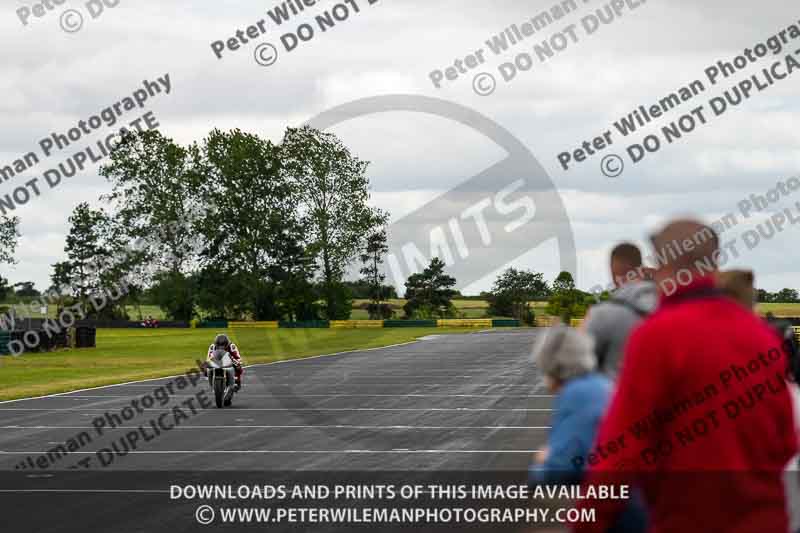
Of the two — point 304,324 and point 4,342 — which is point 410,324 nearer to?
point 304,324

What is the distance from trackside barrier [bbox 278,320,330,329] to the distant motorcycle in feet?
209

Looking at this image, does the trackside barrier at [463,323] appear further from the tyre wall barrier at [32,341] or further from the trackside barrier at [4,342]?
the trackside barrier at [4,342]

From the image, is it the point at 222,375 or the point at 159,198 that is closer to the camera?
the point at 222,375

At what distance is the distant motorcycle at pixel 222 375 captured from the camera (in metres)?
24.2

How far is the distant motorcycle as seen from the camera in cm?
2422

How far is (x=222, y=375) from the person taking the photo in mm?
24656

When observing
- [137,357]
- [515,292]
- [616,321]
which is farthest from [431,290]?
[616,321]

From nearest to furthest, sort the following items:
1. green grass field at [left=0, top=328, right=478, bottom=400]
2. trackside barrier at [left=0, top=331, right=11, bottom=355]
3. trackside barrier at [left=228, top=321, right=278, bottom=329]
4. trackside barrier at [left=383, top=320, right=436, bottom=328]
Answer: green grass field at [left=0, top=328, right=478, bottom=400] < trackside barrier at [left=0, top=331, right=11, bottom=355] < trackside barrier at [left=228, top=321, right=278, bottom=329] < trackside barrier at [left=383, top=320, right=436, bottom=328]

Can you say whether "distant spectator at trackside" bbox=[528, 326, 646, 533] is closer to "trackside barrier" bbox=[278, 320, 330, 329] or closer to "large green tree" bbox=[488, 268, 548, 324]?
"trackside barrier" bbox=[278, 320, 330, 329]

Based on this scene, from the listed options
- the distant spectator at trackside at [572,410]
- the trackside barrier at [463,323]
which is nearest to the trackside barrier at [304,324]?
the trackside barrier at [463,323]

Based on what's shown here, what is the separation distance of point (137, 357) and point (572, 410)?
4846cm

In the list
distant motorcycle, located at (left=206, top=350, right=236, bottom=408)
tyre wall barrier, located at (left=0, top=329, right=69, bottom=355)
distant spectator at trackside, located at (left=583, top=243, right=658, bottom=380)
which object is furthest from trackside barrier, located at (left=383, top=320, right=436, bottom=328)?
distant spectator at trackside, located at (left=583, top=243, right=658, bottom=380)

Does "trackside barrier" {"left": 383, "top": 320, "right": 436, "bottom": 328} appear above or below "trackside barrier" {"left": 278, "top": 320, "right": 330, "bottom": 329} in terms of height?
below

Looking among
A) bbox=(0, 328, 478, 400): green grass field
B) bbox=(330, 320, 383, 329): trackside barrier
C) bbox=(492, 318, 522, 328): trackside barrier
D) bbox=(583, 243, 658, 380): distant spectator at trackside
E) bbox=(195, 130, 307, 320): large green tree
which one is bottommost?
bbox=(0, 328, 478, 400): green grass field
